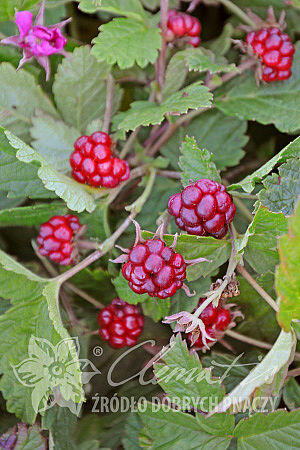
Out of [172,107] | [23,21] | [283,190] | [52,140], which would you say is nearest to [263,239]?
[283,190]

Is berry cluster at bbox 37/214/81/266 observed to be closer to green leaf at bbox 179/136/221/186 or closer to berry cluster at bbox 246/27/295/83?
green leaf at bbox 179/136/221/186

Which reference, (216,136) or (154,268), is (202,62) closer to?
(216,136)

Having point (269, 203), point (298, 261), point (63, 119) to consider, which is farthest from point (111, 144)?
point (298, 261)

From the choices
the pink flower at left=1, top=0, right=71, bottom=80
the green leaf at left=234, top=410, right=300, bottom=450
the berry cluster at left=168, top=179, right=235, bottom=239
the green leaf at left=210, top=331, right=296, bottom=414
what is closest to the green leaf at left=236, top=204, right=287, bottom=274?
the berry cluster at left=168, top=179, right=235, bottom=239

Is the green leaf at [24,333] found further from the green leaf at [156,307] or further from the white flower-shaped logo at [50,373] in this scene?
the green leaf at [156,307]

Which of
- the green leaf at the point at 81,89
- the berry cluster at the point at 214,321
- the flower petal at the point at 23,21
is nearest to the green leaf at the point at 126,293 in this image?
the berry cluster at the point at 214,321
